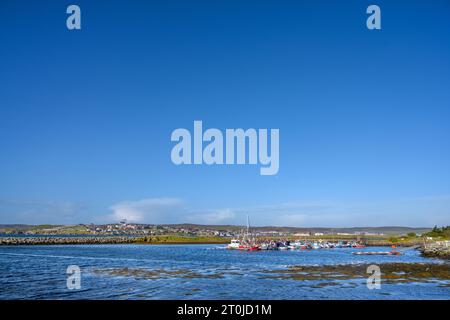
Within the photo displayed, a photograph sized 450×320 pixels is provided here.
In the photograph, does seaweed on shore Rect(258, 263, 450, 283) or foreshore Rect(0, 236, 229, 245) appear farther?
foreshore Rect(0, 236, 229, 245)

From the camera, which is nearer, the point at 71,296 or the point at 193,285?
the point at 71,296

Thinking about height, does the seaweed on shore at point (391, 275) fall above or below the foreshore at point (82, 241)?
above

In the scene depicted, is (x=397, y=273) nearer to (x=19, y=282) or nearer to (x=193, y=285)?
(x=193, y=285)

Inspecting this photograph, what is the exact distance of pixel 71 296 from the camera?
32.7 m

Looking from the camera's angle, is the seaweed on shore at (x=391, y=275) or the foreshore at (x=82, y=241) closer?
the seaweed on shore at (x=391, y=275)

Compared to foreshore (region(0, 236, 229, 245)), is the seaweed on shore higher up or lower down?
higher up

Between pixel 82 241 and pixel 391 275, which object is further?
pixel 82 241

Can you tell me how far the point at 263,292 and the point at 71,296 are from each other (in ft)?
46.1

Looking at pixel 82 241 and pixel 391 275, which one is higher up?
pixel 391 275
